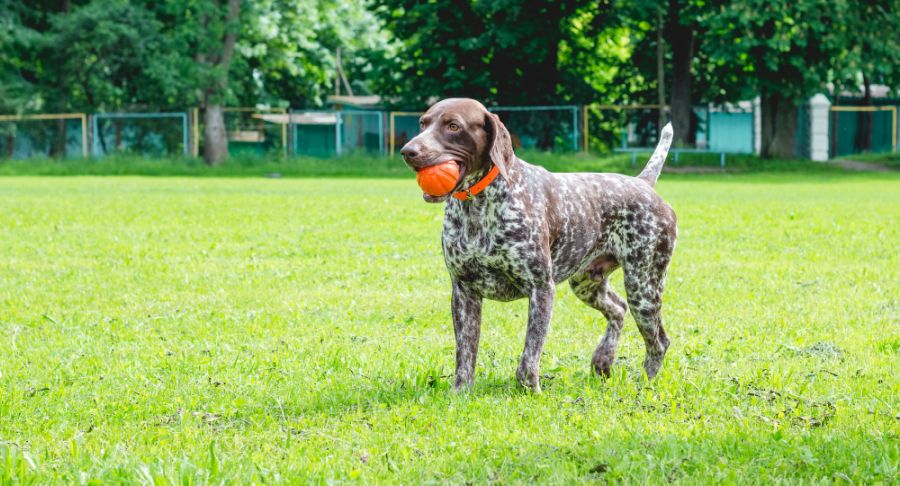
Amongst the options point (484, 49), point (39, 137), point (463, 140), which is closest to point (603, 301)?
point (463, 140)

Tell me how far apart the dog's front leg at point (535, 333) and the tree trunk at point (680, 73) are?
109 feet

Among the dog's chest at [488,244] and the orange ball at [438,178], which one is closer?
the orange ball at [438,178]

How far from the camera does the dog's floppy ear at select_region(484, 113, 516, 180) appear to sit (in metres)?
5.63

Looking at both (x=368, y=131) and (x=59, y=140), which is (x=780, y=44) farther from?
(x=59, y=140)

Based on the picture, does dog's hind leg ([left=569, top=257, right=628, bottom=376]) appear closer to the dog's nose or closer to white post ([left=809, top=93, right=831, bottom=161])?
the dog's nose

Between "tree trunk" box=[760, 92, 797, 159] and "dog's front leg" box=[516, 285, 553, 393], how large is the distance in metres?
33.3

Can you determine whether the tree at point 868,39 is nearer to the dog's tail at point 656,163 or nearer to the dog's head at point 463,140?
the dog's tail at point 656,163

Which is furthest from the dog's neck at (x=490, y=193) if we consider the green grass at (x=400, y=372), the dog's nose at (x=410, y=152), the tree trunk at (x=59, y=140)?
the tree trunk at (x=59, y=140)

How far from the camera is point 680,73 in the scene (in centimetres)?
3872

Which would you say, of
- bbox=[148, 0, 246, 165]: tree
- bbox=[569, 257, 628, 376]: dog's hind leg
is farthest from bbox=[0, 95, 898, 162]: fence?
bbox=[569, 257, 628, 376]: dog's hind leg

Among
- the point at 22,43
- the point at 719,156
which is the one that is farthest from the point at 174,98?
the point at 719,156

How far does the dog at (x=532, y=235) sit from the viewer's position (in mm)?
5625

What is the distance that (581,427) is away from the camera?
5.27 metres

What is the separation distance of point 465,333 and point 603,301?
1077 mm
